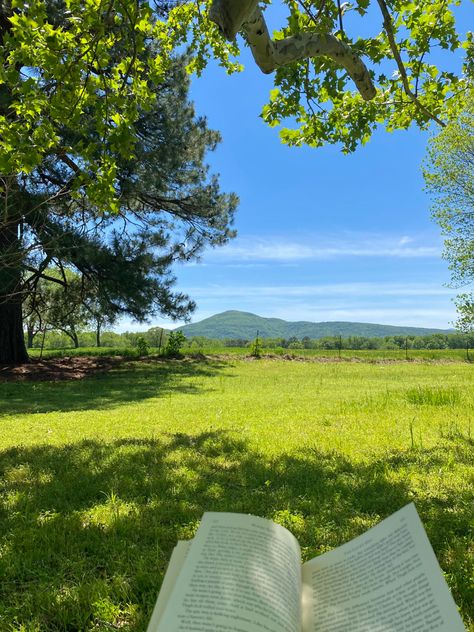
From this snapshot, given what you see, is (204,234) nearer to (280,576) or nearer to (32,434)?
(32,434)

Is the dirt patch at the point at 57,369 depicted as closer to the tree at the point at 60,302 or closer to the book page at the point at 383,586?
the tree at the point at 60,302

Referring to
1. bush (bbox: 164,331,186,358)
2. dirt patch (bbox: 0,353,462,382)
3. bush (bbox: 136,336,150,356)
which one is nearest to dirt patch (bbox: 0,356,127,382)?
dirt patch (bbox: 0,353,462,382)

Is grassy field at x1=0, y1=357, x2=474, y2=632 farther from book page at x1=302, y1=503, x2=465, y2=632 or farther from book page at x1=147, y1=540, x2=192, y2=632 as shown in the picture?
book page at x1=302, y1=503, x2=465, y2=632

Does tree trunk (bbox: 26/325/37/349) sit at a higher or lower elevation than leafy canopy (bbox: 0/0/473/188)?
lower

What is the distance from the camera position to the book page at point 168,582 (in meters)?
1.07

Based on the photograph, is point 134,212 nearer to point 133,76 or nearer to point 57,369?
point 57,369

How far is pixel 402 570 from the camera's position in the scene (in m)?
1.11

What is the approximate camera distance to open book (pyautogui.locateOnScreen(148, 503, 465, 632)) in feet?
3.21

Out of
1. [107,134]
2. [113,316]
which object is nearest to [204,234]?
[113,316]

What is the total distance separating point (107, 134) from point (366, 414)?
5051mm

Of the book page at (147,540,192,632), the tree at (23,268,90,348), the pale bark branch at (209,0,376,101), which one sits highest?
the pale bark branch at (209,0,376,101)

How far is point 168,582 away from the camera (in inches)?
45.8

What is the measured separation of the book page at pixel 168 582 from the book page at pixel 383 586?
1.18 ft

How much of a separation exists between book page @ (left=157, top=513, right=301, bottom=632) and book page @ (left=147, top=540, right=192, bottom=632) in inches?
3.0
